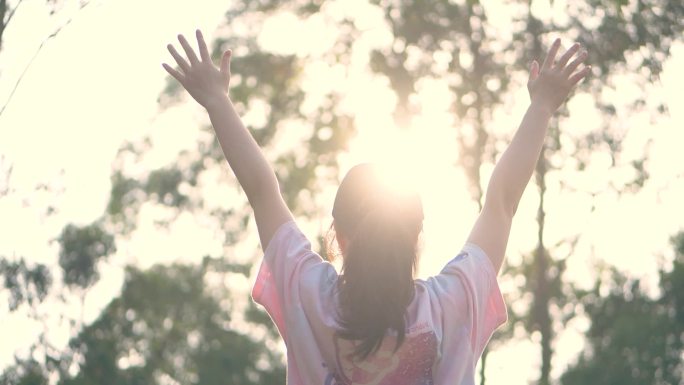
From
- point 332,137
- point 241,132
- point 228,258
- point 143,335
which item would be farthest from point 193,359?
point 241,132

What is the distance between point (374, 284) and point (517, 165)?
2.00 ft

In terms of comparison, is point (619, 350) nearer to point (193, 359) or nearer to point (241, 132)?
Result: point (193, 359)

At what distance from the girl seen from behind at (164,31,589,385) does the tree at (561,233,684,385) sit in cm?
3067

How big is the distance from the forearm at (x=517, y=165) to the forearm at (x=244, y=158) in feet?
1.92

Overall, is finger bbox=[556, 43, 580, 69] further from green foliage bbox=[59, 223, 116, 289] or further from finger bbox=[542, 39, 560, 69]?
green foliage bbox=[59, 223, 116, 289]

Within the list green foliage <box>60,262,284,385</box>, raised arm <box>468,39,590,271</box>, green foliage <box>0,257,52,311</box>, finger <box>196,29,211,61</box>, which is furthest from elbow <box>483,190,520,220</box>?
green foliage <box>60,262,284,385</box>

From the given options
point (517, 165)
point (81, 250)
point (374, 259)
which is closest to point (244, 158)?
point (374, 259)

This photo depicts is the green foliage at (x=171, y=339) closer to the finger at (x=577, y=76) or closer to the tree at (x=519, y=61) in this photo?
the tree at (x=519, y=61)

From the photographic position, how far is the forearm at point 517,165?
10.8 ft

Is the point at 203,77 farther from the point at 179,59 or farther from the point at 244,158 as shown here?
the point at 244,158

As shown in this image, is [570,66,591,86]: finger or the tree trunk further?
the tree trunk

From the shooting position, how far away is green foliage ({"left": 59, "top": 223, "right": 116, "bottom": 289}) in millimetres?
32188

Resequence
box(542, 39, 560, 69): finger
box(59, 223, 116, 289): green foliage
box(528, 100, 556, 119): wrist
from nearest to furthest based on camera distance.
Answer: box(528, 100, 556, 119): wrist
box(542, 39, 560, 69): finger
box(59, 223, 116, 289): green foliage

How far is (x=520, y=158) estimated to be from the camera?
10.9 ft
